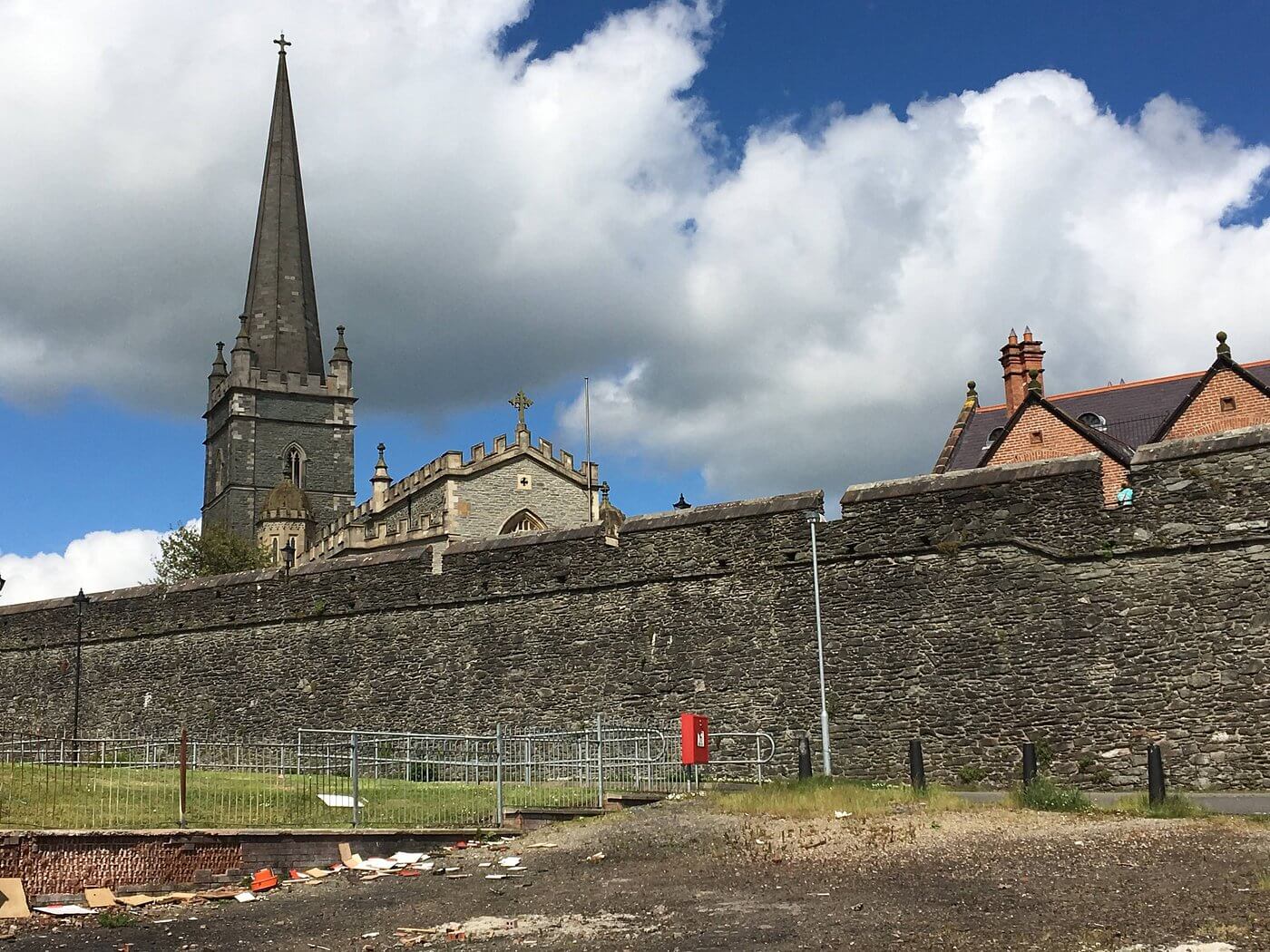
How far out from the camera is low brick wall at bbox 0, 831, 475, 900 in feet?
39.2

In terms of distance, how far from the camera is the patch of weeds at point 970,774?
17078mm

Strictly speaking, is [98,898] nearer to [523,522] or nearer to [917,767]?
[917,767]

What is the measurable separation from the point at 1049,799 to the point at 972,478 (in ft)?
18.1

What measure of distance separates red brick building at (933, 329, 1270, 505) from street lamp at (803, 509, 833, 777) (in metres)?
8.72

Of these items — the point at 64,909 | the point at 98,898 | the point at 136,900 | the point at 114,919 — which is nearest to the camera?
the point at 114,919

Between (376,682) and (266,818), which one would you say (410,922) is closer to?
(266,818)

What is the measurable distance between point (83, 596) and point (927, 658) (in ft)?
68.5

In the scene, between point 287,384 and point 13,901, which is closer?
point 13,901

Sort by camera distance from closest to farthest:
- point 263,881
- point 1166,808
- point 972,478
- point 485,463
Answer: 1. point 263,881
2. point 1166,808
3. point 972,478
4. point 485,463

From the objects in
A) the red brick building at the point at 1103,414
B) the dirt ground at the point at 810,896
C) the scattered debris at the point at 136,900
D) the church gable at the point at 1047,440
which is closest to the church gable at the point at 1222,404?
the red brick building at the point at 1103,414

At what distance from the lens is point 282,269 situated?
86.7 metres

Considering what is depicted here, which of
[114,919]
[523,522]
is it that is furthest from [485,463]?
[114,919]

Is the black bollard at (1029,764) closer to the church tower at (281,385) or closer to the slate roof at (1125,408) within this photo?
the slate roof at (1125,408)

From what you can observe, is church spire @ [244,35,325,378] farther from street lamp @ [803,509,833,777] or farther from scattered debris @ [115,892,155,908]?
scattered debris @ [115,892,155,908]
